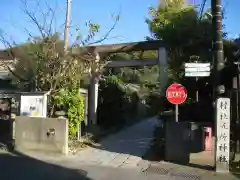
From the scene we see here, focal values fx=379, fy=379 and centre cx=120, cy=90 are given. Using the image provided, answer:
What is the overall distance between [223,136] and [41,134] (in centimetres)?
576

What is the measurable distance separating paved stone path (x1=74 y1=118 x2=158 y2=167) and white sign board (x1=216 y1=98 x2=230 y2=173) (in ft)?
7.62

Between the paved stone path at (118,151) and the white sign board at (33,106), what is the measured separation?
2.07m

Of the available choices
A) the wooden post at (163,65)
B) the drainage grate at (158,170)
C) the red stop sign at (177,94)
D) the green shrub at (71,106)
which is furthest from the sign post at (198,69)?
the wooden post at (163,65)

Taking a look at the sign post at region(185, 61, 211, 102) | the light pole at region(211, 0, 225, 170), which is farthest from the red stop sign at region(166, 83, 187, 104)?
the light pole at region(211, 0, 225, 170)

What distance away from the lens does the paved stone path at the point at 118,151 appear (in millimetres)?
11039

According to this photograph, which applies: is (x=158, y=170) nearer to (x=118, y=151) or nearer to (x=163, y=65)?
(x=118, y=151)

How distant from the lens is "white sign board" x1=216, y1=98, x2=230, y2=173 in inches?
379

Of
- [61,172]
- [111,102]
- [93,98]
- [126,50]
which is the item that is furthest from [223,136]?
[111,102]

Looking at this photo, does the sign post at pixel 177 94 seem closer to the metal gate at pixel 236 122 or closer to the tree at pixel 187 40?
the metal gate at pixel 236 122

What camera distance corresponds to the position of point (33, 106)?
43.4 feet

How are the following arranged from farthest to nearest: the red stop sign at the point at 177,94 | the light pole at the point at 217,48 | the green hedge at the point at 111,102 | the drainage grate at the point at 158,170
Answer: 1. the green hedge at the point at 111,102
2. the red stop sign at the point at 177,94
3. the light pole at the point at 217,48
4. the drainage grate at the point at 158,170

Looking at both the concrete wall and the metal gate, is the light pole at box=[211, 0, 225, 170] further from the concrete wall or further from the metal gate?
the concrete wall

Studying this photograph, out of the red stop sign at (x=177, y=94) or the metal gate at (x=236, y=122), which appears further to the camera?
the red stop sign at (x=177, y=94)

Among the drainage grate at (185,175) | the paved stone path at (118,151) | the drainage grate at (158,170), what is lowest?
the drainage grate at (185,175)
